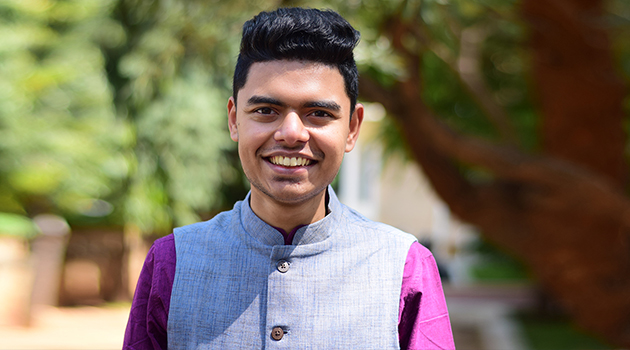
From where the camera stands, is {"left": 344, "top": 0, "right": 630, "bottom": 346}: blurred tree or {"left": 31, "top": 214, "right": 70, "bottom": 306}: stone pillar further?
{"left": 31, "top": 214, "right": 70, "bottom": 306}: stone pillar

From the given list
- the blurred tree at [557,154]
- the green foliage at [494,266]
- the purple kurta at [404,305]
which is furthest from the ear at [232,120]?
the green foliage at [494,266]

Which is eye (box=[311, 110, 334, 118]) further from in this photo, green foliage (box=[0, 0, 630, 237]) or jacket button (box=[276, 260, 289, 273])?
green foliage (box=[0, 0, 630, 237])

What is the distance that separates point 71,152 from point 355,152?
26.5ft

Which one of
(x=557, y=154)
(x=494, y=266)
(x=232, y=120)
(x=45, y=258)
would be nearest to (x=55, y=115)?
(x=45, y=258)

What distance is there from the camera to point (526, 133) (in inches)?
451

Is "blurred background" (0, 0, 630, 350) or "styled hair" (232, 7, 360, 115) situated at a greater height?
"blurred background" (0, 0, 630, 350)

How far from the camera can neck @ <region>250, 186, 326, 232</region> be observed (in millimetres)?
1681

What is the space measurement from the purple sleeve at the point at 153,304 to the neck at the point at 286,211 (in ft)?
0.84

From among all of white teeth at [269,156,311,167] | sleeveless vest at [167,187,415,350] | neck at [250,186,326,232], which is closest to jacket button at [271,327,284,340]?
sleeveless vest at [167,187,415,350]

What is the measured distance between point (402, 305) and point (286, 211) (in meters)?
0.38

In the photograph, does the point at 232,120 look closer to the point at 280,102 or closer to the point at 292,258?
the point at 280,102

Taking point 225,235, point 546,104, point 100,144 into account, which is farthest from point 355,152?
point 225,235

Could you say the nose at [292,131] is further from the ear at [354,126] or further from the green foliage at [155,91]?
the green foliage at [155,91]

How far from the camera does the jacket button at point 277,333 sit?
1572 millimetres
